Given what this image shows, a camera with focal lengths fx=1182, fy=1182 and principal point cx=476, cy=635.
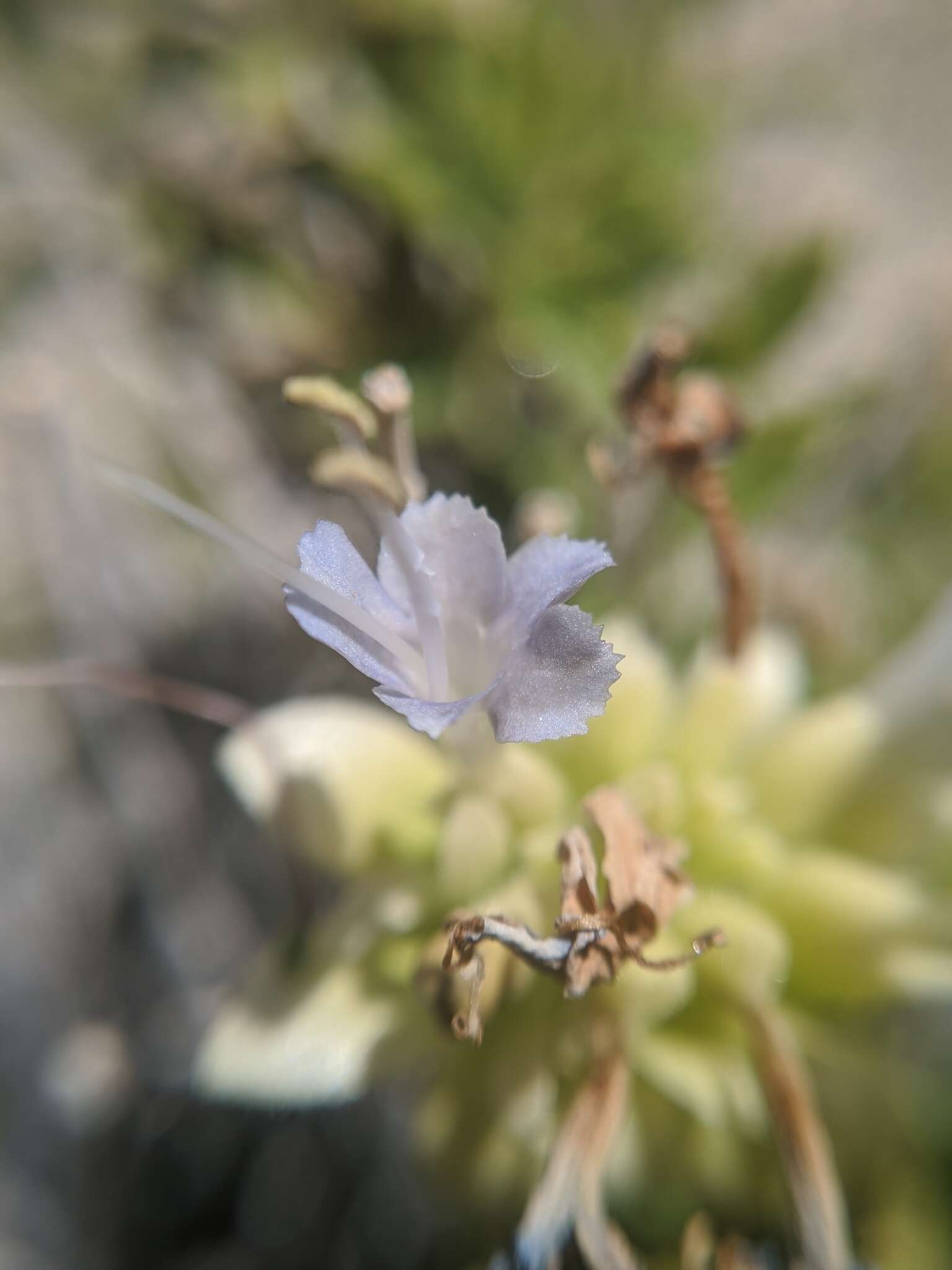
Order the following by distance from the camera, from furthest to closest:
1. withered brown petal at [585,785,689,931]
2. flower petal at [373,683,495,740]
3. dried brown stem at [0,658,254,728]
Result: dried brown stem at [0,658,254,728] → withered brown petal at [585,785,689,931] → flower petal at [373,683,495,740]

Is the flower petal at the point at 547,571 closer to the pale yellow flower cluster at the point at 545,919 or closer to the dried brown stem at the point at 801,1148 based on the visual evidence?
the pale yellow flower cluster at the point at 545,919

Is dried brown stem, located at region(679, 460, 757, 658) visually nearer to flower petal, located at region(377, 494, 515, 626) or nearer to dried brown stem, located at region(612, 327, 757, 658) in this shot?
dried brown stem, located at region(612, 327, 757, 658)

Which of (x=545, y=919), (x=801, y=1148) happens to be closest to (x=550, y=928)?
(x=545, y=919)

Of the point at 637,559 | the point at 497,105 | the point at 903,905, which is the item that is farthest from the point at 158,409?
the point at 903,905

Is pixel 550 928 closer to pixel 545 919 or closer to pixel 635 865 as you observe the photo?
pixel 545 919

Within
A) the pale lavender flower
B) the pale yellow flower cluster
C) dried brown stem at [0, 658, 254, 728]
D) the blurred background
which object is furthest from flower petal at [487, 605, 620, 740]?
the blurred background

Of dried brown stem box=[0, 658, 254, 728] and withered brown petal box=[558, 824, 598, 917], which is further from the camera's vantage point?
dried brown stem box=[0, 658, 254, 728]

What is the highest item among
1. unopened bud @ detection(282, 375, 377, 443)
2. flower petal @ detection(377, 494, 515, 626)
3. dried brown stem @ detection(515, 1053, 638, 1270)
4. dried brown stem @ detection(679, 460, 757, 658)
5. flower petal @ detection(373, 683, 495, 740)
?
dried brown stem @ detection(679, 460, 757, 658)

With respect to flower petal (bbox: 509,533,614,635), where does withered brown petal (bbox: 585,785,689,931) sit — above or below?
below
